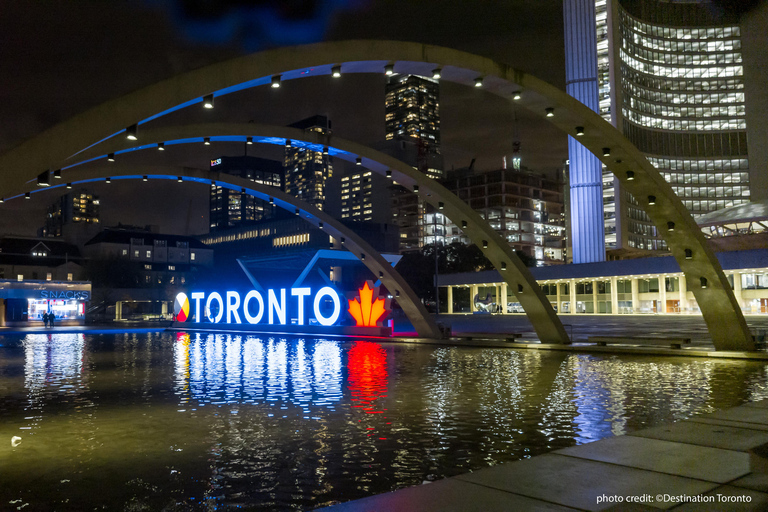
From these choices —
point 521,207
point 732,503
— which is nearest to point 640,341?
point 732,503

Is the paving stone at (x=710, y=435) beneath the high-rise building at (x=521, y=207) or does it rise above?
beneath

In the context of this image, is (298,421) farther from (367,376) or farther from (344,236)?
(344,236)

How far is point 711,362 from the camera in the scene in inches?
788

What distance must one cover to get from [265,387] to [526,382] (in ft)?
22.1

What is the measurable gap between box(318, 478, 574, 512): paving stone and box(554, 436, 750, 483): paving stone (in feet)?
5.78

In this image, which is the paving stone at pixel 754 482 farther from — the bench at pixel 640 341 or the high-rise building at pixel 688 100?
the high-rise building at pixel 688 100

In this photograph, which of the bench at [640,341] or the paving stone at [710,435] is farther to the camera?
the bench at [640,341]

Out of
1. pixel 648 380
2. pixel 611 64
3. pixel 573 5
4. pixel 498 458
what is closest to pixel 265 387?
pixel 498 458

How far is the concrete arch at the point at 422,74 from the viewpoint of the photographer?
32.0 feet

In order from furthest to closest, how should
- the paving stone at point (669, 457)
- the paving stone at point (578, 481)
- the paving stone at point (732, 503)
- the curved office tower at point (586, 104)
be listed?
the curved office tower at point (586, 104), the paving stone at point (669, 457), the paving stone at point (578, 481), the paving stone at point (732, 503)

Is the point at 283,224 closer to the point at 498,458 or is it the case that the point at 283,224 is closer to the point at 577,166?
the point at 577,166

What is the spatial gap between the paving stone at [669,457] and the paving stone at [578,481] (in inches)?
8.8

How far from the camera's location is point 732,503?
4996 mm

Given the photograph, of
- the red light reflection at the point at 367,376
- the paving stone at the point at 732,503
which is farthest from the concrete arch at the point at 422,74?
the paving stone at the point at 732,503
